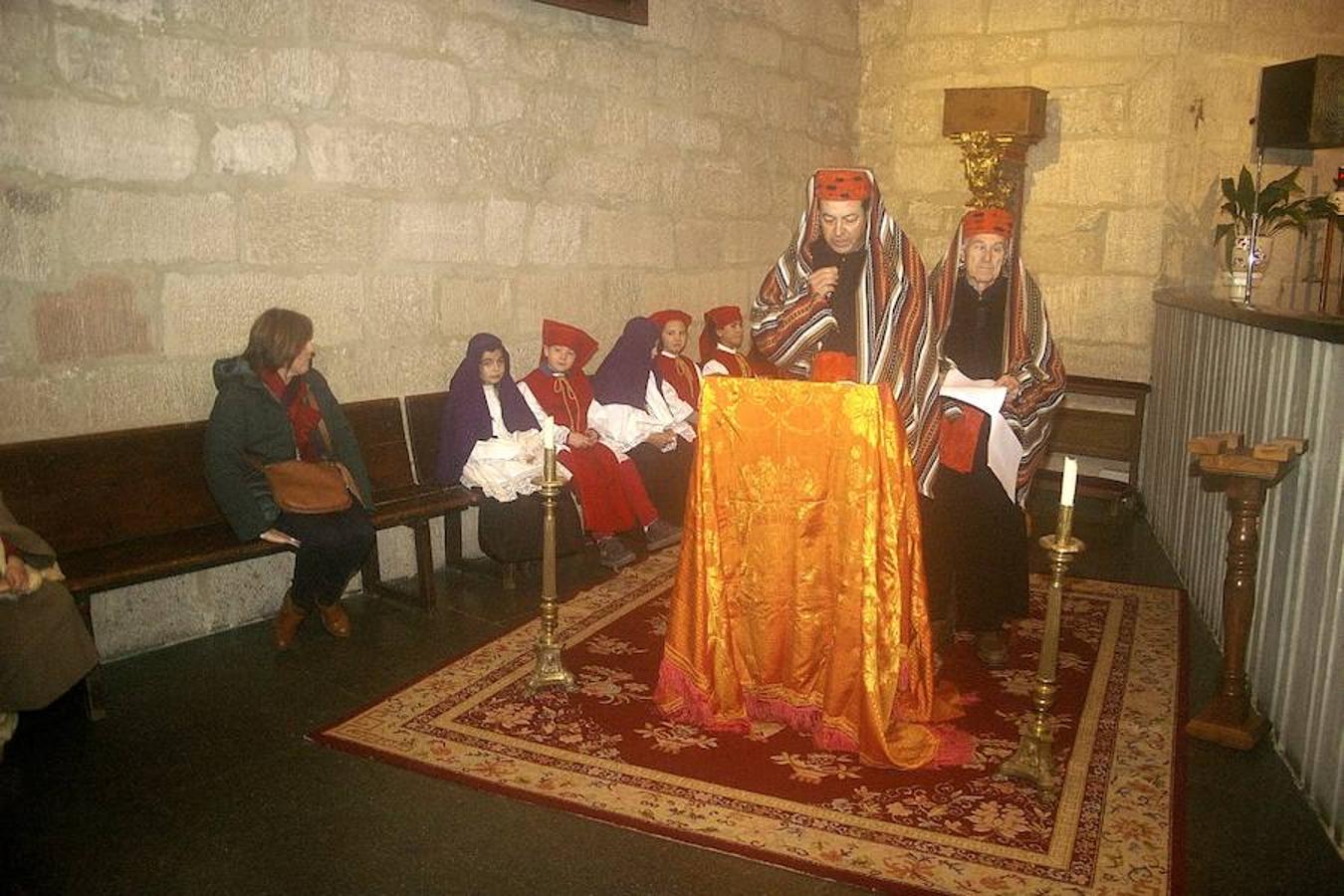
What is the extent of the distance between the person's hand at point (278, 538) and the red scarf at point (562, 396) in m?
1.46

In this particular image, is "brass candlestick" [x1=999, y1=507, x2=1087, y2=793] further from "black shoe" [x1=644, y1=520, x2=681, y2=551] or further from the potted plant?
the potted plant

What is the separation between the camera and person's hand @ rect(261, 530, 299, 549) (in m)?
3.95

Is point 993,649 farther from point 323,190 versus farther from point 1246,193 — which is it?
point 1246,193

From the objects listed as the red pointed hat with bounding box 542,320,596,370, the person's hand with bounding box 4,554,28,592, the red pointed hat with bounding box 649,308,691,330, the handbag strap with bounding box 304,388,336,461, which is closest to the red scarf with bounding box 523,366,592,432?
the red pointed hat with bounding box 542,320,596,370

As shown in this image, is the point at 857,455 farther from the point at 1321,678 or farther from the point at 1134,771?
the point at 1321,678

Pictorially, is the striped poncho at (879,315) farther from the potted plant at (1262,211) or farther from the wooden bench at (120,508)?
the potted plant at (1262,211)

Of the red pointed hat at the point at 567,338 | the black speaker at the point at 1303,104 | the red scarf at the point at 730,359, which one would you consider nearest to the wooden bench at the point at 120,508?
the red pointed hat at the point at 567,338

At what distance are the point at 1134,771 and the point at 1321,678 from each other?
57 centimetres

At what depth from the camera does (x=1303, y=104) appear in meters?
6.32

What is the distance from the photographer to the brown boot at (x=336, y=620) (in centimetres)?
423

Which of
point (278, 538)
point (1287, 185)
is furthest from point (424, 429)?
point (1287, 185)

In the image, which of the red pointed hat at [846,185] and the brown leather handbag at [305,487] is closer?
the red pointed hat at [846,185]

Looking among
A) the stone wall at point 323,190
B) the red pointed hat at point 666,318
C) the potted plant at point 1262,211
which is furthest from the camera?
the potted plant at point 1262,211

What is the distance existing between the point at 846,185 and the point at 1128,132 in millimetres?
4538
